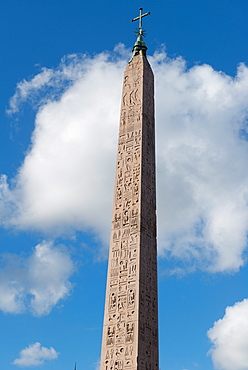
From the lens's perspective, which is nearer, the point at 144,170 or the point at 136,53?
the point at 144,170

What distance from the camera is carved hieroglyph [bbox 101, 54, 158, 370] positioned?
14.4 metres

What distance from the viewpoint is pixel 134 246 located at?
1547cm

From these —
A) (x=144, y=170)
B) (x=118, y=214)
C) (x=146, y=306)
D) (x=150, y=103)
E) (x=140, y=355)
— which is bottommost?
(x=140, y=355)

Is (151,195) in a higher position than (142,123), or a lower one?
lower

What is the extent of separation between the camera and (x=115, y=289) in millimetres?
15141

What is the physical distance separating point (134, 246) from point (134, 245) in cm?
3

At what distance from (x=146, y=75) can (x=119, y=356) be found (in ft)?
27.5

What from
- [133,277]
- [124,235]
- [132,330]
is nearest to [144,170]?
[124,235]

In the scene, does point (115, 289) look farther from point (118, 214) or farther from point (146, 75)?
point (146, 75)

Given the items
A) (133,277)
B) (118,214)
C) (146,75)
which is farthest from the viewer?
(146,75)

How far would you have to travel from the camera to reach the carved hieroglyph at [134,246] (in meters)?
14.4

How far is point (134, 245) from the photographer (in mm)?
15484

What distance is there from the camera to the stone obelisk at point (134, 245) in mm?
14383

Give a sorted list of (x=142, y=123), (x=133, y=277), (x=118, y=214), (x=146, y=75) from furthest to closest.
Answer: (x=146, y=75), (x=142, y=123), (x=118, y=214), (x=133, y=277)
